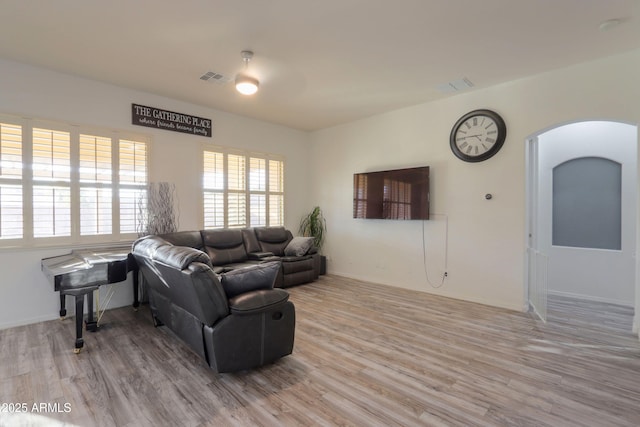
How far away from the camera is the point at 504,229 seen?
4.24 m

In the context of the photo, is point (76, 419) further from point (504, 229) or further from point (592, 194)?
point (592, 194)

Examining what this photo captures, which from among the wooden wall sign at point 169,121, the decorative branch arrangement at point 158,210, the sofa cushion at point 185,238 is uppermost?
the wooden wall sign at point 169,121

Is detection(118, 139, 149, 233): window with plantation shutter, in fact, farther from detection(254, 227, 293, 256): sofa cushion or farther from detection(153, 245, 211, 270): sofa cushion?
detection(153, 245, 211, 270): sofa cushion

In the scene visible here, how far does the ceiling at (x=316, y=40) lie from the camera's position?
2.64 meters

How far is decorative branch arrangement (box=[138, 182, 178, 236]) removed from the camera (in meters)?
4.59

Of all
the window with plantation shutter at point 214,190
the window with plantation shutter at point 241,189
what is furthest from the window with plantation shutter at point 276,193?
the window with plantation shutter at point 214,190

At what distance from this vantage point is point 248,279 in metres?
2.53

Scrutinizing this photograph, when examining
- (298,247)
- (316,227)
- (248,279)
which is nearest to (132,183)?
(298,247)

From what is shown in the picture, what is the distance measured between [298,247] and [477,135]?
333 cm

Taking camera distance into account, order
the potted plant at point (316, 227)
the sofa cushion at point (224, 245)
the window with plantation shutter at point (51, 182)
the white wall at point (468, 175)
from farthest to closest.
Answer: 1. the potted plant at point (316, 227)
2. the sofa cushion at point (224, 245)
3. the window with plantation shutter at point (51, 182)
4. the white wall at point (468, 175)

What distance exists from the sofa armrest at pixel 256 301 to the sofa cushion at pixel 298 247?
2944 mm

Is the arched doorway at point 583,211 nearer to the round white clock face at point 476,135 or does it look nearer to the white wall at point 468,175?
the white wall at point 468,175

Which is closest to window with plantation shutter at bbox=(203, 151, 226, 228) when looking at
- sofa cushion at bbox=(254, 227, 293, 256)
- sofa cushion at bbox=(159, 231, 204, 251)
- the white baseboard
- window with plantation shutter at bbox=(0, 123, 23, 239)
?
sofa cushion at bbox=(159, 231, 204, 251)

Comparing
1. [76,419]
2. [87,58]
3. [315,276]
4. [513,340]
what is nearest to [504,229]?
[513,340]
